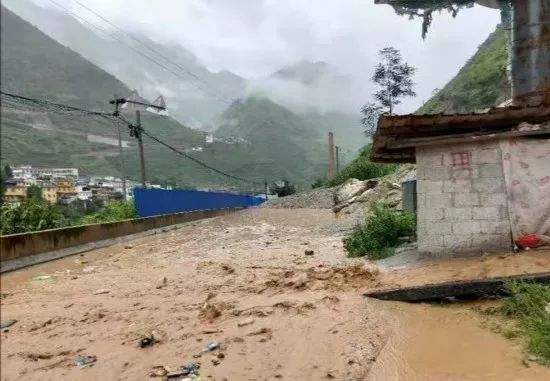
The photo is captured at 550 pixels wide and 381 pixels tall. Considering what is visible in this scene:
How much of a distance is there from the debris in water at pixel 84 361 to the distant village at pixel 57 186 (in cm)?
1482

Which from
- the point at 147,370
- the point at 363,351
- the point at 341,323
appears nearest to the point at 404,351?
the point at 363,351

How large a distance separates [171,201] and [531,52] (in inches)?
769

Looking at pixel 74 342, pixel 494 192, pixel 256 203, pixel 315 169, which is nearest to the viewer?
pixel 74 342

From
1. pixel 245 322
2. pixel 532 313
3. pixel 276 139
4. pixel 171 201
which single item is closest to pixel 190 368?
pixel 245 322

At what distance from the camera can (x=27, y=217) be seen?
16.1 metres

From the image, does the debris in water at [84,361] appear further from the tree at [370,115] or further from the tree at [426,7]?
the tree at [370,115]

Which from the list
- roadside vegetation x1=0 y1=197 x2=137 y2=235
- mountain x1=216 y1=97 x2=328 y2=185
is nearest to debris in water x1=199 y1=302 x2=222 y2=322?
roadside vegetation x1=0 y1=197 x2=137 y2=235

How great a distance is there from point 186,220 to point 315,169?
101 m

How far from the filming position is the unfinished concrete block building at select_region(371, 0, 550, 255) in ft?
25.6

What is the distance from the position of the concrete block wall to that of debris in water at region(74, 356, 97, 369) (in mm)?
5980

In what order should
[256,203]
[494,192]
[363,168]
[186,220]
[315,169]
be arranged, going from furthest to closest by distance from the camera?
[315,169] < [256,203] < [363,168] < [186,220] < [494,192]

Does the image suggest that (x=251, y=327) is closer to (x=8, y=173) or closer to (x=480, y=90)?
(x=8, y=173)

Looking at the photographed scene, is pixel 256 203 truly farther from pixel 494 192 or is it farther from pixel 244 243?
pixel 494 192

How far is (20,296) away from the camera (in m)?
7.56
